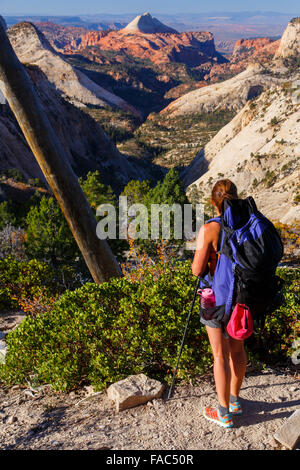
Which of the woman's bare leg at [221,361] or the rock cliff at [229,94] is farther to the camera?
the rock cliff at [229,94]

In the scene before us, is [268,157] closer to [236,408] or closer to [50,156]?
[50,156]

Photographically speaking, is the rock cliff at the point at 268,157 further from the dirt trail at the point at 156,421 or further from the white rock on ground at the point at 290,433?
the white rock on ground at the point at 290,433

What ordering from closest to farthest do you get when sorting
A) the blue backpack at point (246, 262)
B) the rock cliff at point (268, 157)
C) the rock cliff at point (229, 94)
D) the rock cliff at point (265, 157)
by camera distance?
the blue backpack at point (246, 262)
the rock cliff at point (268, 157)
the rock cliff at point (265, 157)
the rock cliff at point (229, 94)

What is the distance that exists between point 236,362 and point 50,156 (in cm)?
297

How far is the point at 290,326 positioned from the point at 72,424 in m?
2.59

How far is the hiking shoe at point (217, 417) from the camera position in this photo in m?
3.28

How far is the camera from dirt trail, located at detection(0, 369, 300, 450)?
3164mm

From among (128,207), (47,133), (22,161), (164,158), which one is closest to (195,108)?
(164,158)

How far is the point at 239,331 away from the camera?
2.94m

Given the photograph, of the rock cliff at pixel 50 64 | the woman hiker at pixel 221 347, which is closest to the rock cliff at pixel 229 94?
the rock cliff at pixel 50 64

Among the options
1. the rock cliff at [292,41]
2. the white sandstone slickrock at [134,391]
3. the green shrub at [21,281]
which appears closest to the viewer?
the white sandstone slickrock at [134,391]

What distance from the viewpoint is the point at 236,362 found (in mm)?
3291

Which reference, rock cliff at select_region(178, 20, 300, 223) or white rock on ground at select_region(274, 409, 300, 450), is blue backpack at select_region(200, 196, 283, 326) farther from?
rock cliff at select_region(178, 20, 300, 223)

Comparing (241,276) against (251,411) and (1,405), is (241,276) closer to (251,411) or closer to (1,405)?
(251,411)
